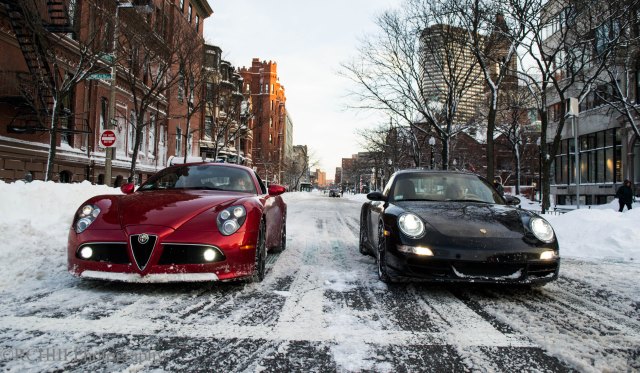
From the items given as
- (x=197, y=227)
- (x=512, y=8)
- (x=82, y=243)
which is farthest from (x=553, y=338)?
(x=512, y=8)

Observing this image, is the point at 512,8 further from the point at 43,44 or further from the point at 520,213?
the point at 43,44

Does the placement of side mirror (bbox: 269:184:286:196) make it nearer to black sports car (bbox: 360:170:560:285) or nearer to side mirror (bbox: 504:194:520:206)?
black sports car (bbox: 360:170:560:285)

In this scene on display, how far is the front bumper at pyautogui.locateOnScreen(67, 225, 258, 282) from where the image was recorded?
3.52m

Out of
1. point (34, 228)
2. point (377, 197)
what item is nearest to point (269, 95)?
point (34, 228)

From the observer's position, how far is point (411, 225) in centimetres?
403

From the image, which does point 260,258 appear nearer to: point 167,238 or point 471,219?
point 167,238

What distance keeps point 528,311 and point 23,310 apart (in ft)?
13.5

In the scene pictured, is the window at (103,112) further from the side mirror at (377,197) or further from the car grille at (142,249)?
the car grille at (142,249)

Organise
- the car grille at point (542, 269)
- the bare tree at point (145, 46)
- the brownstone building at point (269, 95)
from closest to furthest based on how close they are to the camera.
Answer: the car grille at point (542, 269) → the bare tree at point (145, 46) → the brownstone building at point (269, 95)

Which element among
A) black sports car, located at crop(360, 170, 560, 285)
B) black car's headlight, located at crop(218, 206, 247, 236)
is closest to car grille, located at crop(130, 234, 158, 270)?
black car's headlight, located at crop(218, 206, 247, 236)

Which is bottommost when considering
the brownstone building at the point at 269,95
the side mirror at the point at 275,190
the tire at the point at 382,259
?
the tire at the point at 382,259

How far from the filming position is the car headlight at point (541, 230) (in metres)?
3.98

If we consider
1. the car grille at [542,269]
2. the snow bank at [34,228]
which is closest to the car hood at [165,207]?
the snow bank at [34,228]

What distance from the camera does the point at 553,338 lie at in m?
2.86
